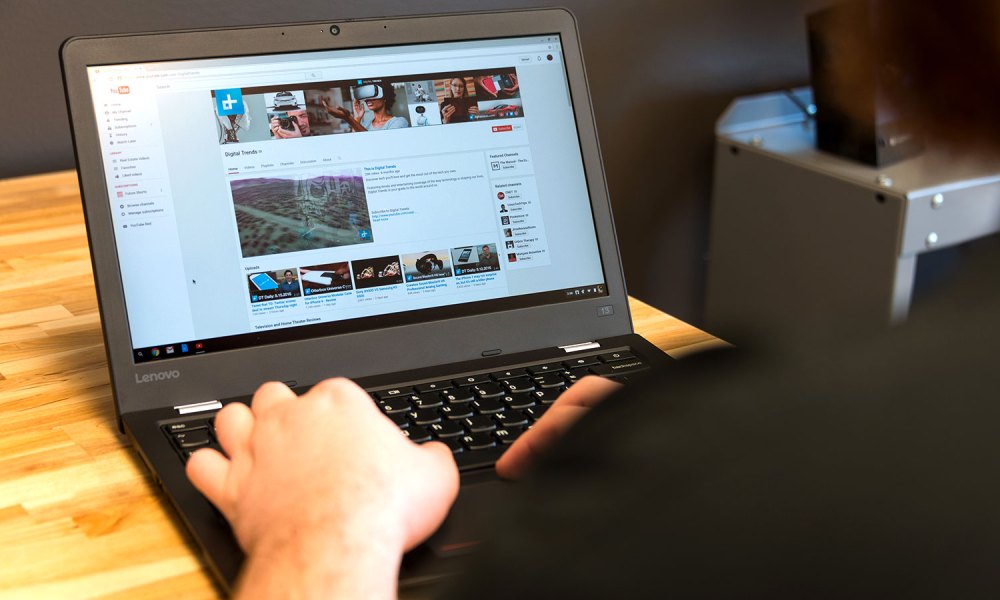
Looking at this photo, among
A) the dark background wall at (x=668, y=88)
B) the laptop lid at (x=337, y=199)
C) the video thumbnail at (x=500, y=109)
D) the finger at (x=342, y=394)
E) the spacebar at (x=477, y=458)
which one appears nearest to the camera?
the finger at (x=342, y=394)

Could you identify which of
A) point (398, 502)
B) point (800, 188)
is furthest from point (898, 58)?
point (800, 188)

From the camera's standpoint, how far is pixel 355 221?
80 cm

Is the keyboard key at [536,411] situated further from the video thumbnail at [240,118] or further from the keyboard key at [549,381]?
the video thumbnail at [240,118]

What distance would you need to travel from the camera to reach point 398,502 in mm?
468

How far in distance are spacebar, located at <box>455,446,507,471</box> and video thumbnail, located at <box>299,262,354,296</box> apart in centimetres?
20

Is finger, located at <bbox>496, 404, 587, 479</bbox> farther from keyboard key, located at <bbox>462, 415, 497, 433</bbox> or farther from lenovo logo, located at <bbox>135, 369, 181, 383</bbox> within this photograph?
lenovo logo, located at <bbox>135, 369, 181, 383</bbox>

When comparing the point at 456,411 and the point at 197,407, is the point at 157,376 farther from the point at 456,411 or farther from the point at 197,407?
the point at 456,411

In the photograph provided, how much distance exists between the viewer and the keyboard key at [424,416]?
0.70 meters

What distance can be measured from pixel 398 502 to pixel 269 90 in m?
0.44

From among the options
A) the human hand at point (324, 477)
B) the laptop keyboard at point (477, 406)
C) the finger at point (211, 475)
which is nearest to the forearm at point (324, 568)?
the human hand at point (324, 477)

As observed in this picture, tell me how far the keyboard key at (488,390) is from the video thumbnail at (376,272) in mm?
119

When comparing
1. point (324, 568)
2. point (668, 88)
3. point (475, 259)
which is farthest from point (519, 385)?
point (668, 88)

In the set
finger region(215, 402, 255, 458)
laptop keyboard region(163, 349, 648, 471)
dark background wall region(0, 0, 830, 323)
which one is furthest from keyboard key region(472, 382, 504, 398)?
dark background wall region(0, 0, 830, 323)

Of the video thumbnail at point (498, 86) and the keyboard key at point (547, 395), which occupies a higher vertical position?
the video thumbnail at point (498, 86)
